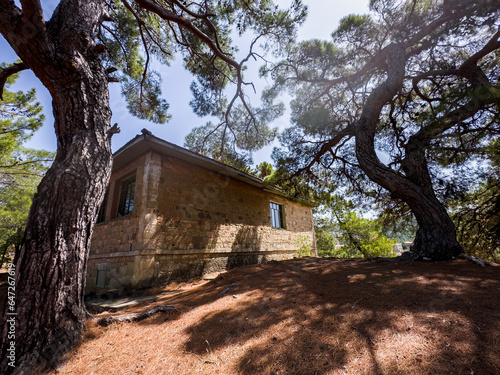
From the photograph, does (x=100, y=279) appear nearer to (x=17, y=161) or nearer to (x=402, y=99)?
(x=17, y=161)

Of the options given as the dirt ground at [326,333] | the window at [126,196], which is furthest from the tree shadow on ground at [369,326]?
the window at [126,196]

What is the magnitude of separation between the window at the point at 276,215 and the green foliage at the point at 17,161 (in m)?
9.34

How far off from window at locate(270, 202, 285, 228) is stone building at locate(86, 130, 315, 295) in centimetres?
144

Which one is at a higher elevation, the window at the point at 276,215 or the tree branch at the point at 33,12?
the tree branch at the point at 33,12

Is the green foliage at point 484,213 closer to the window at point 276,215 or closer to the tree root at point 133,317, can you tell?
the window at point 276,215

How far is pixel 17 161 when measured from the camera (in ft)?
26.4

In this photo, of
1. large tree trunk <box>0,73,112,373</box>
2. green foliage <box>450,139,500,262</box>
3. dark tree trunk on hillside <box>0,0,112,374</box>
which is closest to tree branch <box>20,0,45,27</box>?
dark tree trunk on hillside <box>0,0,112,374</box>

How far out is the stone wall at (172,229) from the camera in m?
4.71

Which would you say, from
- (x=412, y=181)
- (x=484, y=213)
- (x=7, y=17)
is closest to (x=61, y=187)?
(x=7, y=17)

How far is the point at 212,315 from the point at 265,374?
4.04 ft

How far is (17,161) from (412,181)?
13.5 meters

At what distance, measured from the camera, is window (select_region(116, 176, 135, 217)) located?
6066 mm

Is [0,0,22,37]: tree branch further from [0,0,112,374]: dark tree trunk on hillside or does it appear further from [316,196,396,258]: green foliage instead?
[316,196,396,258]: green foliage

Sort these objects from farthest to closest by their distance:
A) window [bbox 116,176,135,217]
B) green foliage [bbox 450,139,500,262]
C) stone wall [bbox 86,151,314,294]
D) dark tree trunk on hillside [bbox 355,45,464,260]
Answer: window [bbox 116,176,135,217], green foliage [bbox 450,139,500,262], stone wall [bbox 86,151,314,294], dark tree trunk on hillside [bbox 355,45,464,260]
